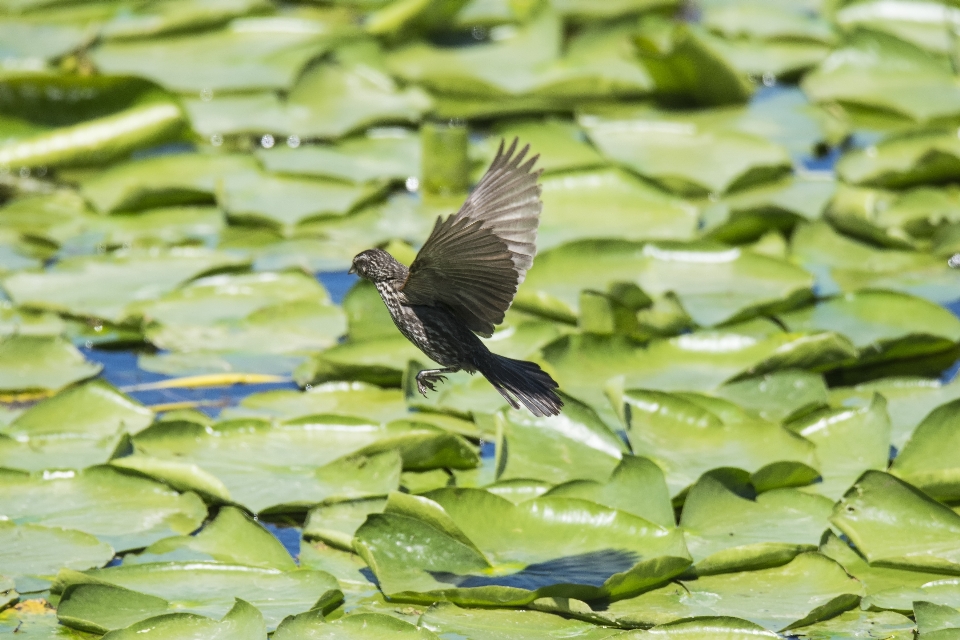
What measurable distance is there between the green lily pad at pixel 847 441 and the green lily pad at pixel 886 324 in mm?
509

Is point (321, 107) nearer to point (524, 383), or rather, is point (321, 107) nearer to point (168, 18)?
point (168, 18)

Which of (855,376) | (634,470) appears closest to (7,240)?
(634,470)

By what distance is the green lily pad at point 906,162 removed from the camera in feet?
15.9

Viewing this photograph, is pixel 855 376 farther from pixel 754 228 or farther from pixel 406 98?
pixel 406 98

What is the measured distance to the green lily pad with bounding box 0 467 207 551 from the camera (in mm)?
3010

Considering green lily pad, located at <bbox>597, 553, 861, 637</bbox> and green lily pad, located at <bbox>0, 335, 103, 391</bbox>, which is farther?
green lily pad, located at <bbox>0, 335, 103, 391</bbox>

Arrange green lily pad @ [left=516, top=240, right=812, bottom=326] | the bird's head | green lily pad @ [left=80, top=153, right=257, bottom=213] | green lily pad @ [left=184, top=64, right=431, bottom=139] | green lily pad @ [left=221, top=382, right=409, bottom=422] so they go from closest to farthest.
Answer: the bird's head, green lily pad @ [left=221, top=382, right=409, bottom=422], green lily pad @ [left=516, top=240, right=812, bottom=326], green lily pad @ [left=80, top=153, right=257, bottom=213], green lily pad @ [left=184, top=64, right=431, bottom=139]

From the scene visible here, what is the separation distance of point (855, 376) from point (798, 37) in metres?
2.77

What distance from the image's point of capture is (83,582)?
2633 millimetres

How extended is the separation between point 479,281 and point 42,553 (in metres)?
1.19

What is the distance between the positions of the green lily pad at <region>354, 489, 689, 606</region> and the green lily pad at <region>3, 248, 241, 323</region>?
1.56 m

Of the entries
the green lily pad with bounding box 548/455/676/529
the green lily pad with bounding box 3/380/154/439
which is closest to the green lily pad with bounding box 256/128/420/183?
the green lily pad with bounding box 3/380/154/439

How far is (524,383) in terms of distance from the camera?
280cm

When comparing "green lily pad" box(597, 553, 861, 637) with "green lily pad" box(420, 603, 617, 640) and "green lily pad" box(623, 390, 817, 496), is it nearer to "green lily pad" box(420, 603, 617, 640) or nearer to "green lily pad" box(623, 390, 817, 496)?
"green lily pad" box(420, 603, 617, 640)
